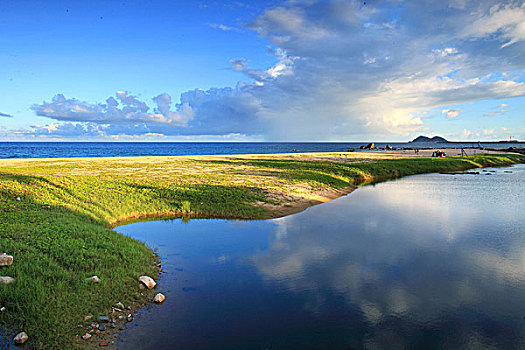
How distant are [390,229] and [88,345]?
21051 millimetres

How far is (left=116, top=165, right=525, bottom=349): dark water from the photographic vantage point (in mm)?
10328

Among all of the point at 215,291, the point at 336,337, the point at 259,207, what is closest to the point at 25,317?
the point at 215,291

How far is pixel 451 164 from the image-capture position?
2881 inches

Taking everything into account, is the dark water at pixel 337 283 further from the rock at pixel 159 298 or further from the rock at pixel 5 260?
the rock at pixel 5 260

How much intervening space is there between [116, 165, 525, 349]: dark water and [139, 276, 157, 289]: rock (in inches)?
20.2

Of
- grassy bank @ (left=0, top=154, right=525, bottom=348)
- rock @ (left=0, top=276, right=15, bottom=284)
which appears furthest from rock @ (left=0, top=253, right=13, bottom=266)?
rock @ (left=0, top=276, right=15, bottom=284)

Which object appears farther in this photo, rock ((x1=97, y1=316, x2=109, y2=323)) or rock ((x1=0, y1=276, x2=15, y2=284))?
rock ((x1=0, y1=276, x2=15, y2=284))

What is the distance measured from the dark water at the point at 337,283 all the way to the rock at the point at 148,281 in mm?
514

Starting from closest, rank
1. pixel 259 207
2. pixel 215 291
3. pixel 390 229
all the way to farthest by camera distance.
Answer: pixel 215 291, pixel 390 229, pixel 259 207

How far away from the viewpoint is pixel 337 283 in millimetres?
14219

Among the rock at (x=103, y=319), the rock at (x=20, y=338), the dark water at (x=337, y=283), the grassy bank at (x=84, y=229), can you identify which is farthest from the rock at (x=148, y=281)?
the rock at (x=20, y=338)

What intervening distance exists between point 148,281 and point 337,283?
27.9ft

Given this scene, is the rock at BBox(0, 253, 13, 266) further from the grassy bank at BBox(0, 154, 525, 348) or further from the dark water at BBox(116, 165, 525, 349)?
the dark water at BBox(116, 165, 525, 349)

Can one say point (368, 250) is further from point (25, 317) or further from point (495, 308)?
point (25, 317)
